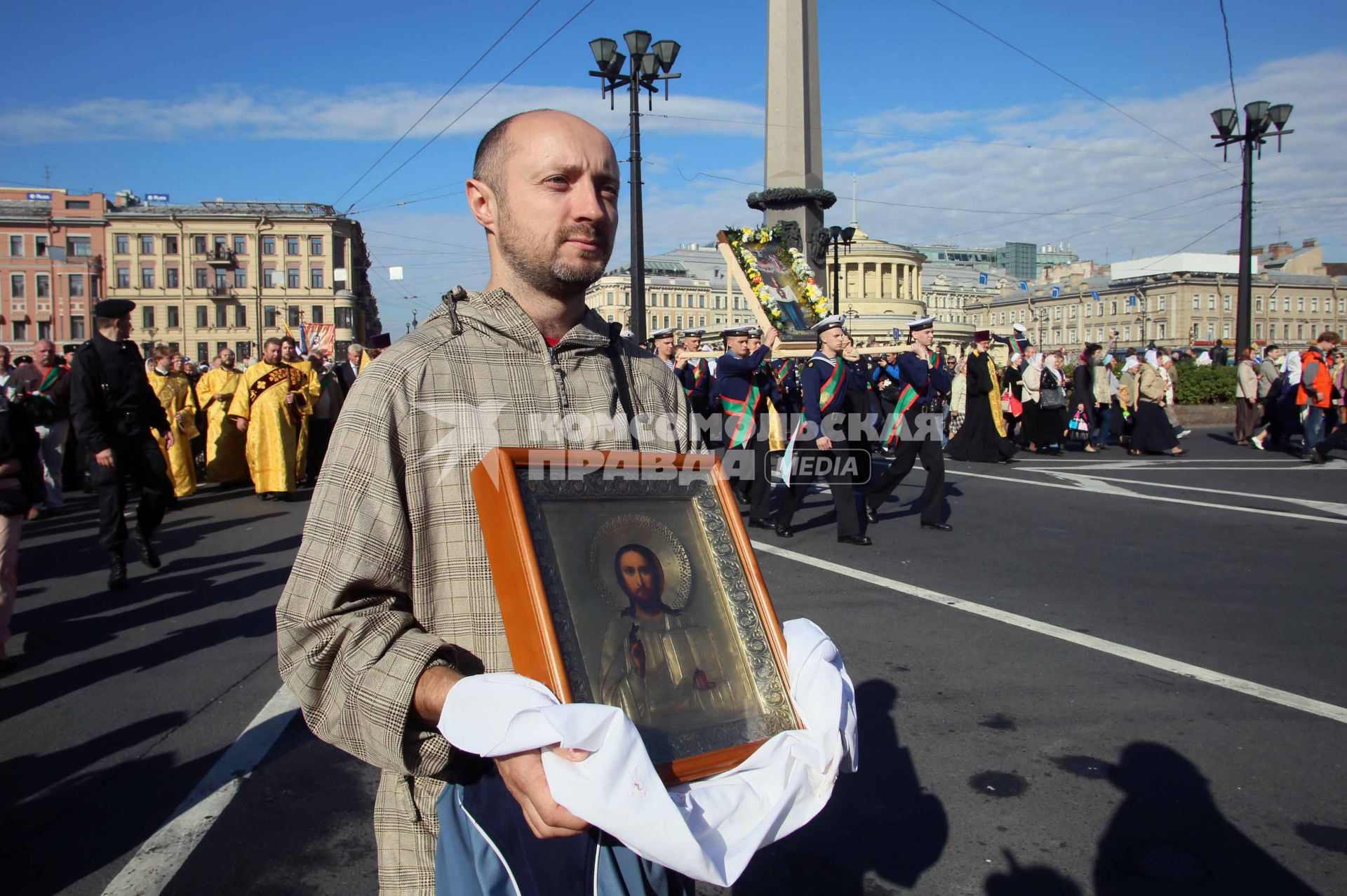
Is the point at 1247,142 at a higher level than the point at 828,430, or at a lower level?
higher

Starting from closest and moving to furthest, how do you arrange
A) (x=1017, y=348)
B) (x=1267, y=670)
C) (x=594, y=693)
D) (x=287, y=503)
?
(x=594, y=693) < (x=1267, y=670) < (x=287, y=503) < (x=1017, y=348)

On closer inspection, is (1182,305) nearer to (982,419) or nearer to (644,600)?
(982,419)

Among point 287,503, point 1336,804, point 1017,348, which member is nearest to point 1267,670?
point 1336,804

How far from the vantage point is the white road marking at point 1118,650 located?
179 inches

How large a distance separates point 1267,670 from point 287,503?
11120 mm

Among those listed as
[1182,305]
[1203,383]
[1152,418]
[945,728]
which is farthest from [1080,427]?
[1182,305]

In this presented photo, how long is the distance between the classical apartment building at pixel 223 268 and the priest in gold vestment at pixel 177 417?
246ft

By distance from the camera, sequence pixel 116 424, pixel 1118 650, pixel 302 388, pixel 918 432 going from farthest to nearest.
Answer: pixel 302 388, pixel 918 432, pixel 116 424, pixel 1118 650

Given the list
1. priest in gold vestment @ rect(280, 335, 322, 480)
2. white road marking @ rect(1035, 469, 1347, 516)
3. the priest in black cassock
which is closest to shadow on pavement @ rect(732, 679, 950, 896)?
white road marking @ rect(1035, 469, 1347, 516)

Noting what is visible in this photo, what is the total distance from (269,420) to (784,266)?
818 centimetres

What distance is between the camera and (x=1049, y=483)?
521 inches

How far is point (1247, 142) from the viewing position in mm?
21000

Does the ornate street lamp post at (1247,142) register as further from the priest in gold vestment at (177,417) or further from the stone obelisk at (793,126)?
the priest in gold vestment at (177,417)

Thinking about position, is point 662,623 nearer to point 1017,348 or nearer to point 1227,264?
point 1017,348
